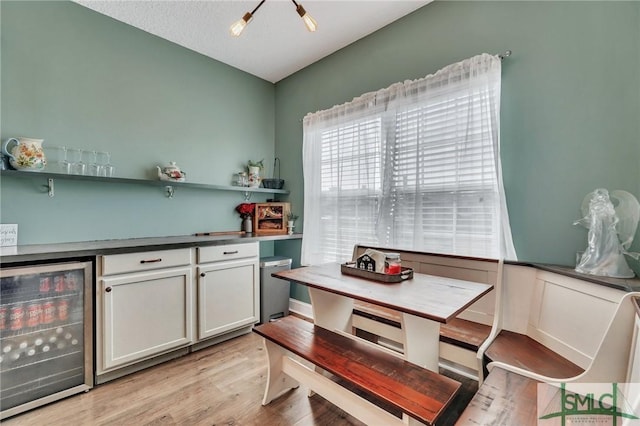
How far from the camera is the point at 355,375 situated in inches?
50.2

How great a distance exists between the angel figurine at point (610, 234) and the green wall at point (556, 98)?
0.34ft

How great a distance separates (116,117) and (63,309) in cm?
167

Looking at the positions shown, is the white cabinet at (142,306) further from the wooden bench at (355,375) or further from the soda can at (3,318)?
the wooden bench at (355,375)

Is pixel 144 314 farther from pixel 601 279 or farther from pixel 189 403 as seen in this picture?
pixel 601 279

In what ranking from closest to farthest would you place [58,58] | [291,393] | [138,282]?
1. [291,393]
2. [138,282]
3. [58,58]

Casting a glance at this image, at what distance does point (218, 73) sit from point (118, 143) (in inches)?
54.1

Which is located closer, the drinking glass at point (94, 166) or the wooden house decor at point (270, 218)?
the drinking glass at point (94, 166)

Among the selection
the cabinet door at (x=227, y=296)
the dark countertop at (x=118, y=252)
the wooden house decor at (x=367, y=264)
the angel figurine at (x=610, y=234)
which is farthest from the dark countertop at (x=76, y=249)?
the angel figurine at (x=610, y=234)

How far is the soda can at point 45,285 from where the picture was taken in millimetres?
1744

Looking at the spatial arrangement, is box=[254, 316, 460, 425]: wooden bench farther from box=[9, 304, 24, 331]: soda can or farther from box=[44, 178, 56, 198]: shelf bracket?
box=[44, 178, 56, 198]: shelf bracket

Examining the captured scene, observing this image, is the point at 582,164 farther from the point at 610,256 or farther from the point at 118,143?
the point at 118,143

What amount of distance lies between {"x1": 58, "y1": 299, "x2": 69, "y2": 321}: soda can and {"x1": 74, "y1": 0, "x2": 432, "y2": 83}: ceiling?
2399mm

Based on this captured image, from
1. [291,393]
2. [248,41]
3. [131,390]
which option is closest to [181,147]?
[248,41]

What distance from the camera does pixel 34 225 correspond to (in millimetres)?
2078
